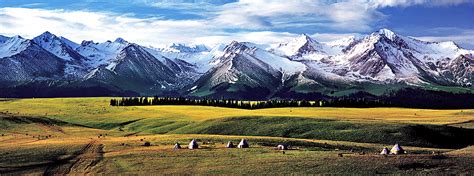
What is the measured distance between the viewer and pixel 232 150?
87.3 meters

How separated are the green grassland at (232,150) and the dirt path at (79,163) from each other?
0.16 m

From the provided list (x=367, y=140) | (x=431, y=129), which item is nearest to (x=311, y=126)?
(x=367, y=140)

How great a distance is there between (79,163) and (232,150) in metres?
23.6

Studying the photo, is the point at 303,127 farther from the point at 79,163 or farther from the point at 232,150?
the point at 79,163

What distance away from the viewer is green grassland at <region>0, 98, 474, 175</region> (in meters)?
66.9

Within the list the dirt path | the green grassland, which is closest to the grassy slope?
the green grassland

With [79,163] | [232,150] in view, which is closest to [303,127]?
[232,150]

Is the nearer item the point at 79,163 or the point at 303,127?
the point at 79,163

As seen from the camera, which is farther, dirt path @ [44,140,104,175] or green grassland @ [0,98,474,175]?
dirt path @ [44,140,104,175]

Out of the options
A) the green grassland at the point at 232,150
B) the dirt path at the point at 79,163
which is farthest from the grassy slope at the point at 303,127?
the dirt path at the point at 79,163

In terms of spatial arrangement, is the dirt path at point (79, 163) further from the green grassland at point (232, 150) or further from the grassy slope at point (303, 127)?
the grassy slope at point (303, 127)

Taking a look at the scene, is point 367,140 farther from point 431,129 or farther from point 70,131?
point 70,131

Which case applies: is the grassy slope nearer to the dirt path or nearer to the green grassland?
the green grassland

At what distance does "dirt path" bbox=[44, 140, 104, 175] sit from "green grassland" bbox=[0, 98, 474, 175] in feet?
0.51
